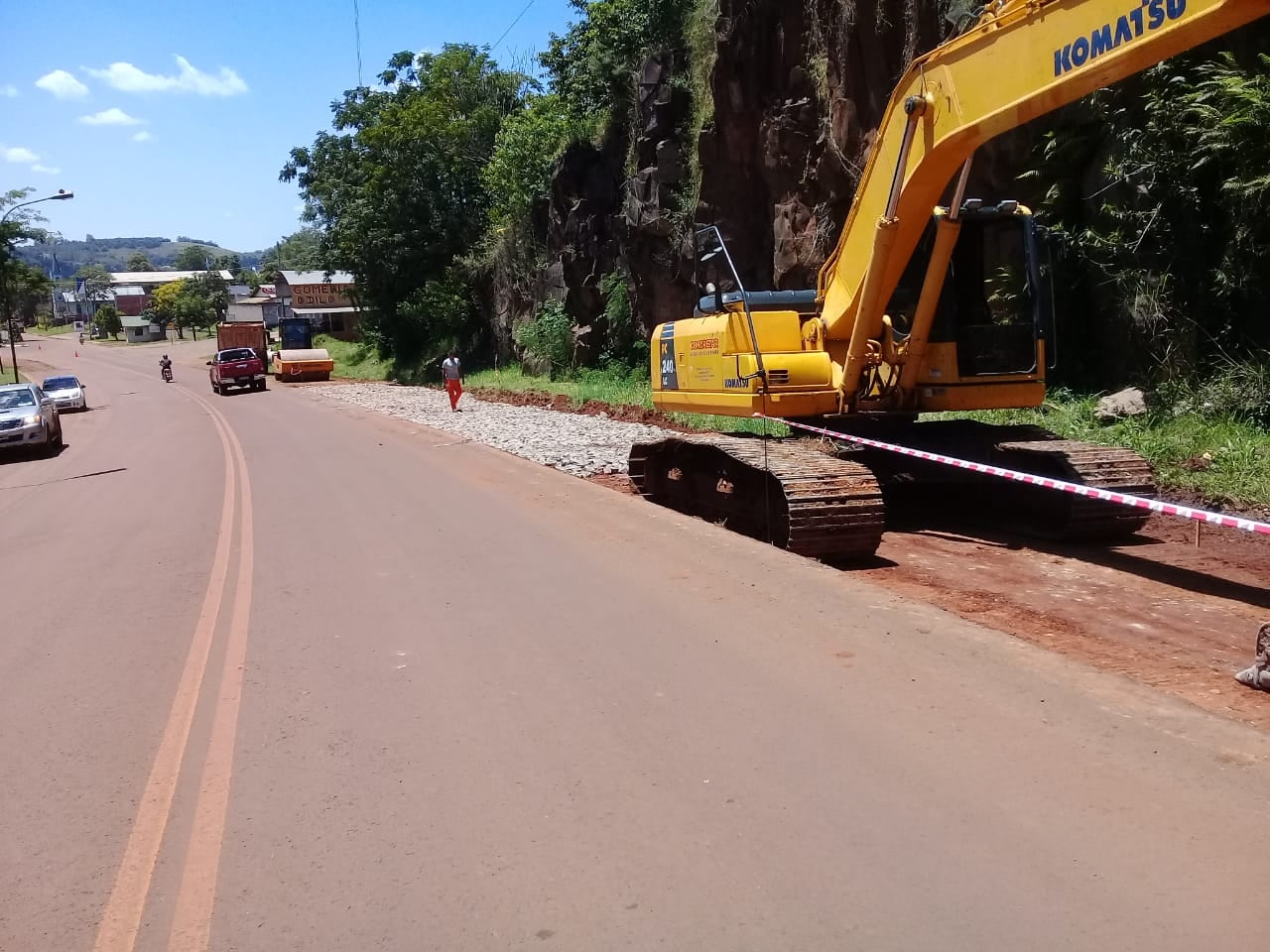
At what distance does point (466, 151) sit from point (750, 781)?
4347 cm

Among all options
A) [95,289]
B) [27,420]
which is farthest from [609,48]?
[95,289]

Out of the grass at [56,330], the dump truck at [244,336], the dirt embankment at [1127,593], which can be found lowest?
the dirt embankment at [1127,593]

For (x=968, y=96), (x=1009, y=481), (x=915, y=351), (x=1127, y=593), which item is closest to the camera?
(x=1127, y=593)

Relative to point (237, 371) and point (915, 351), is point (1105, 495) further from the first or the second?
point (237, 371)

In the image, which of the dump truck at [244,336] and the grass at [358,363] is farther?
the dump truck at [244,336]

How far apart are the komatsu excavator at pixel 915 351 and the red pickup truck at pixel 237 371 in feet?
116

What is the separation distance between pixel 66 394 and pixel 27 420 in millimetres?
17919

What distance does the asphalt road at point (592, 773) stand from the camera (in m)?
3.51

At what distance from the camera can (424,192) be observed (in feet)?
144

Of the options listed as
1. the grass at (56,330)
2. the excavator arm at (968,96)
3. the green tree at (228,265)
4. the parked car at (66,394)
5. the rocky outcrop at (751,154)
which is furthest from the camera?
the green tree at (228,265)

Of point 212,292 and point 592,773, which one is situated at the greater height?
point 212,292

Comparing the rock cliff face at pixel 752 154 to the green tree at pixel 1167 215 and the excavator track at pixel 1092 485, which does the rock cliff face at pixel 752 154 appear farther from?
the excavator track at pixel 1092 485

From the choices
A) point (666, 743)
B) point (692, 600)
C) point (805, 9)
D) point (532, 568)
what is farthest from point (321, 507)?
point (805, 9)

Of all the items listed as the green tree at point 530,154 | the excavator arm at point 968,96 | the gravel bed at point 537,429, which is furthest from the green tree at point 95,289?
the excavator arm at point 968,96
